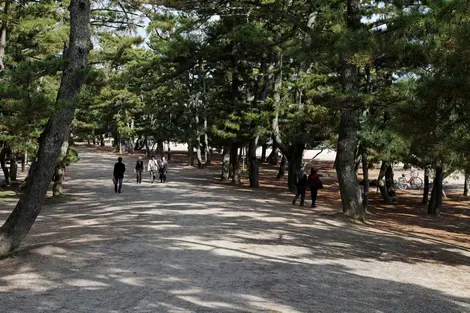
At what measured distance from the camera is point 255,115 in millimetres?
23047

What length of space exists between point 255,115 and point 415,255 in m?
13.4

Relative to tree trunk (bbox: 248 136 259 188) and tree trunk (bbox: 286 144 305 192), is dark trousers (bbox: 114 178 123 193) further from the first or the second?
tree trunk (bbox: 286 144 305 192)

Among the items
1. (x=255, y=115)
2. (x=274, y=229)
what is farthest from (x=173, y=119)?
(x=274, y=229)

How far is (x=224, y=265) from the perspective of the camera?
8.20 meters

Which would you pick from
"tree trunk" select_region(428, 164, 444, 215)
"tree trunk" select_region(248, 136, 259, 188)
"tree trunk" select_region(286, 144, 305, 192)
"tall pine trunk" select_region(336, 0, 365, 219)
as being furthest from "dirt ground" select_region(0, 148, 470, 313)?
"tree trunk" select_region(248, 136, 259, 188)

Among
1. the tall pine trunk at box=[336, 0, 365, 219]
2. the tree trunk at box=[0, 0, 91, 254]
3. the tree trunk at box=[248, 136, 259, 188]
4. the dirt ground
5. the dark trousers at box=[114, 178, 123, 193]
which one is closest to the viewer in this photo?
the dirt ground

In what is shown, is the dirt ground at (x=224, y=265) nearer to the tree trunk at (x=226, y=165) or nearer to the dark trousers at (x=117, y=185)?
the dark trousers at (x=117, y=185)

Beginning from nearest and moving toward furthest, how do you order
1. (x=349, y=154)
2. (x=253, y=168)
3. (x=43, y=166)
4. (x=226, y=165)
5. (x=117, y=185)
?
(x=43, y=166)
(x=349, y=154)
(x=117, y=185)
(x=253, y=168)
(x=226, y=165)

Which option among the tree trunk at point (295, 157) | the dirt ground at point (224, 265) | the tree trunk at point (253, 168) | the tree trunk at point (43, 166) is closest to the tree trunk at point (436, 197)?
the dirt ground at point (224, 265)

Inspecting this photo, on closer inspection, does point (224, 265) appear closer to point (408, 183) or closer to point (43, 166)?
point (43, 166)

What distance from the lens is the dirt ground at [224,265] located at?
6.29 m

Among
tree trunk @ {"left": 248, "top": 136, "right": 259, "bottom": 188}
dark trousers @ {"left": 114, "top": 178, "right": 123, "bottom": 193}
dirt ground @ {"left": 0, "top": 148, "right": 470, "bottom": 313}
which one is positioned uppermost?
tree trunk @ {"left": 248, "top": 136, "right": 259, "bottom": 188}

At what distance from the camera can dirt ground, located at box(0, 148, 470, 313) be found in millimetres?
6285

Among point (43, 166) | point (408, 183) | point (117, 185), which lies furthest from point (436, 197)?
point (43, 166)
